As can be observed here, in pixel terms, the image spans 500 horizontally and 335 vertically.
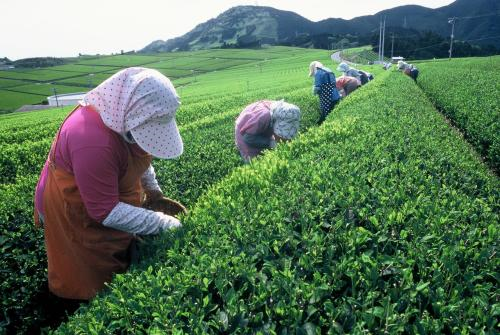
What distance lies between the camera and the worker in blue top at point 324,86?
945cm

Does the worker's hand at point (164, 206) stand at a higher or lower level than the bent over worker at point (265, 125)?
lower

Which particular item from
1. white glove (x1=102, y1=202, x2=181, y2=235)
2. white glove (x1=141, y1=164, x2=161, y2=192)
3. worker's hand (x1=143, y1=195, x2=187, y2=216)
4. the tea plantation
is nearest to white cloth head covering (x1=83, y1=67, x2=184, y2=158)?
white glove (x1=102, y1=202, x2=181, y2=235)

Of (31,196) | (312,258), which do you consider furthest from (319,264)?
(31,196)

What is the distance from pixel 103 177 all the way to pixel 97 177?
0.13 feet

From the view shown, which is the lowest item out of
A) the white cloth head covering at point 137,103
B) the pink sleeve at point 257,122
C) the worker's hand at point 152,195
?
the worker's hand at point 152,195

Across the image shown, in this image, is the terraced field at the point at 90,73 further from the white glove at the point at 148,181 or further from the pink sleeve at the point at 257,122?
the white glove at the point at 148,181

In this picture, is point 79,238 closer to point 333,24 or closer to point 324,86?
point 324,86

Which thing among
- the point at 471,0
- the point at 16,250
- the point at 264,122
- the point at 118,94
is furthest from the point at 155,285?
the point at 471,0

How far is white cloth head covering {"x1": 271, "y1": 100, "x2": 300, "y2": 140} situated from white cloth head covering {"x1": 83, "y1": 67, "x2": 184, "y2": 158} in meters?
2.44

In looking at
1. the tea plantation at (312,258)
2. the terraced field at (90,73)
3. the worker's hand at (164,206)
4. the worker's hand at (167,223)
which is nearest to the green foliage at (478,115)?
the tea plantation at (312,258)

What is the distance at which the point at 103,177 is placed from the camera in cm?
→ 232

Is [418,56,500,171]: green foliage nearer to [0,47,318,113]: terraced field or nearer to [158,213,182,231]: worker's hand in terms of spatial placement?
[158,213,182,231]: worker's hand

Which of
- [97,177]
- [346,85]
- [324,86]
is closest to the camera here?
[97,177]

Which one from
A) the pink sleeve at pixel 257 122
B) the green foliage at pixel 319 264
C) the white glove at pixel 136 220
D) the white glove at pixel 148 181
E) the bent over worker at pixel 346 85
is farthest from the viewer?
the bent over worker at pixel 346 85
